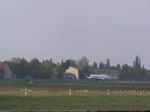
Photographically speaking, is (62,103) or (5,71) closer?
(62,103)

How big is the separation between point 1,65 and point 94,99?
442 ft

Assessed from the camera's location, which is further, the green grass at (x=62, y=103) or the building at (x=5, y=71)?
the building at (x=5, y=71)

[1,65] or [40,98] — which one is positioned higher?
[1,65]

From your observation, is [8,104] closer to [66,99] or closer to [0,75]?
[66,99]

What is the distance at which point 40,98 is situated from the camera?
155ft

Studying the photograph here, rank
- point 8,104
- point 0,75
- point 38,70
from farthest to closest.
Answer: point 38,70
point 0,75
point 8,104

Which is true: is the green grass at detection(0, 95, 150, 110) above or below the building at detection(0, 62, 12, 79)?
below

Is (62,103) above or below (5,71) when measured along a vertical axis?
below

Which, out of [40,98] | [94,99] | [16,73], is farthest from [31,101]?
[16,73]

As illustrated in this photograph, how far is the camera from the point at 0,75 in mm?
177125

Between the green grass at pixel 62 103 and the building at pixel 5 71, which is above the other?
the building at pixel 5 71

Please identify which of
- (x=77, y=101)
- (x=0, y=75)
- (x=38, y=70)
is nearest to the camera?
(x=77, y=101)

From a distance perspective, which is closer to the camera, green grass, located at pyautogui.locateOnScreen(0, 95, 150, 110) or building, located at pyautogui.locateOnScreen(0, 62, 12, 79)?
green grass, located at pyautogui.locateOnScreen(0, 95, 150, 110)

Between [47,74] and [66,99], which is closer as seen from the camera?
[66,99]
